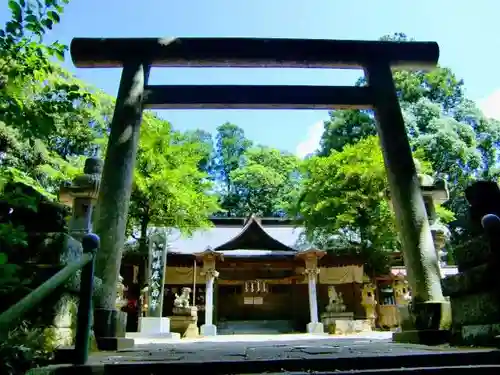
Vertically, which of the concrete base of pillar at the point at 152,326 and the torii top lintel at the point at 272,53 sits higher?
the torii top lintel at the point at 272,53

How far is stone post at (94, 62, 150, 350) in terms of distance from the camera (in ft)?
12.9

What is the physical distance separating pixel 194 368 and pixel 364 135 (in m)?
21.5

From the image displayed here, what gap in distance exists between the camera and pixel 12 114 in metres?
2.41

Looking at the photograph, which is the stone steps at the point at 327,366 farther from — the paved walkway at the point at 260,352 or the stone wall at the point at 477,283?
the stone wall at the point at 477,283

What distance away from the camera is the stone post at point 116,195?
12.9ft

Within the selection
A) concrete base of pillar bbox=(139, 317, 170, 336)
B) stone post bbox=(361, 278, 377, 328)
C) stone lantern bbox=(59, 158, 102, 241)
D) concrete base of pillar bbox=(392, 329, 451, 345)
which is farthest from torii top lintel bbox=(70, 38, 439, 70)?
stone post bbox=(361, 278, 377, 328)

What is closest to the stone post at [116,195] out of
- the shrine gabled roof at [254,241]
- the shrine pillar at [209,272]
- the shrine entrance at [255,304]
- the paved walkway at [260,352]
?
→ the paved walkway at [260,352]

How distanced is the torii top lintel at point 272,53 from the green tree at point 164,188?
8647mm

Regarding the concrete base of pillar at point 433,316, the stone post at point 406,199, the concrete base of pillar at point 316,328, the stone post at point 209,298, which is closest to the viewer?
the concrete base of pillar at point 433,316

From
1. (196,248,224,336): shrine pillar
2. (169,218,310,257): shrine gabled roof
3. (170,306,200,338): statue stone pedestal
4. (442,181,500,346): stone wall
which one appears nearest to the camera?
(442,181,500,346): stone wall

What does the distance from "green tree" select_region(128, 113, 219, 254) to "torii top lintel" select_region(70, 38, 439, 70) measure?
8.65 meters

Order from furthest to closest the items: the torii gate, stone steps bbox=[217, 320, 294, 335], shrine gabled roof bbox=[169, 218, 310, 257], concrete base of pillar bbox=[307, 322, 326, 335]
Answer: shrine gabled roof bbox=[169, 218, 310, 257] < stone steps bbox=[217, 320, 294, 335] < concrete base of pillar bbox=[307, 322, 326, 335] < the torii gate

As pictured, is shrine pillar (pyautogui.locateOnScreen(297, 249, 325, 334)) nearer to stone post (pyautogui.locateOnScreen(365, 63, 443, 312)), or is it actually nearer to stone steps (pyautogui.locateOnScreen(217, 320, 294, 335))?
stone steps (pyautogui.locateOnScreen(217, 320, 294, 335))

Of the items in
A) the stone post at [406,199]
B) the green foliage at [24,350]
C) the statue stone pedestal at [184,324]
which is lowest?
the statue stone pedestal at [184,324]
